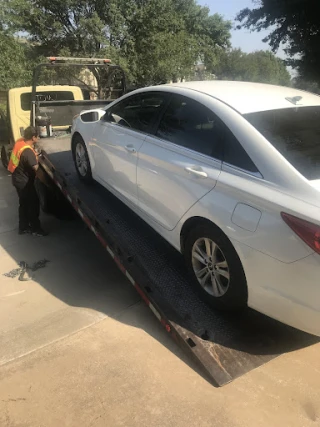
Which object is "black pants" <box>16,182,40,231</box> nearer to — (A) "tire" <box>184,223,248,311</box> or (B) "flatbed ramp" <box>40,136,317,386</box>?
(B) "flatbed ramp" <box>40,136,317,386</box>

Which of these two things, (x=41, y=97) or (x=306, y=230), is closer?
(x=306, y=230)

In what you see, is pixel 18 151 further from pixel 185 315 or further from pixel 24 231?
pixel 185 315

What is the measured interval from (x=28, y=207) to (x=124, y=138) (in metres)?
2.06

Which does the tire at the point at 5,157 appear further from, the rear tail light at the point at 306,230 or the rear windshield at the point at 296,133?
the rear tail light at the point at 306,230

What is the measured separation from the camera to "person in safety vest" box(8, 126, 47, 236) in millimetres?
4773

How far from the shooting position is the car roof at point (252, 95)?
9.04 feet

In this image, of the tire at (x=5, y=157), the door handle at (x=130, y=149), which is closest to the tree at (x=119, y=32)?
the tire at (x=5, y=157)

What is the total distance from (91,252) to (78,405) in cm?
245

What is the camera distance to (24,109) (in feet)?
25.8

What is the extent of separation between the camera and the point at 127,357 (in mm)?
2812

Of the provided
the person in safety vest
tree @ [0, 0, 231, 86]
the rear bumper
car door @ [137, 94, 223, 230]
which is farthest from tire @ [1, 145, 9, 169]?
tree @ [0, 0, 231, 86]

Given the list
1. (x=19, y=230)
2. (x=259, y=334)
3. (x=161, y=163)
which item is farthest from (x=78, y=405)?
(x=19, y=230)

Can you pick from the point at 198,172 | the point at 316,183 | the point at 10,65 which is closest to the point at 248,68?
the point at 10,65

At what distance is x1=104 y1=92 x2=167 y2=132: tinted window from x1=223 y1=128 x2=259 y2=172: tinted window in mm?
995
